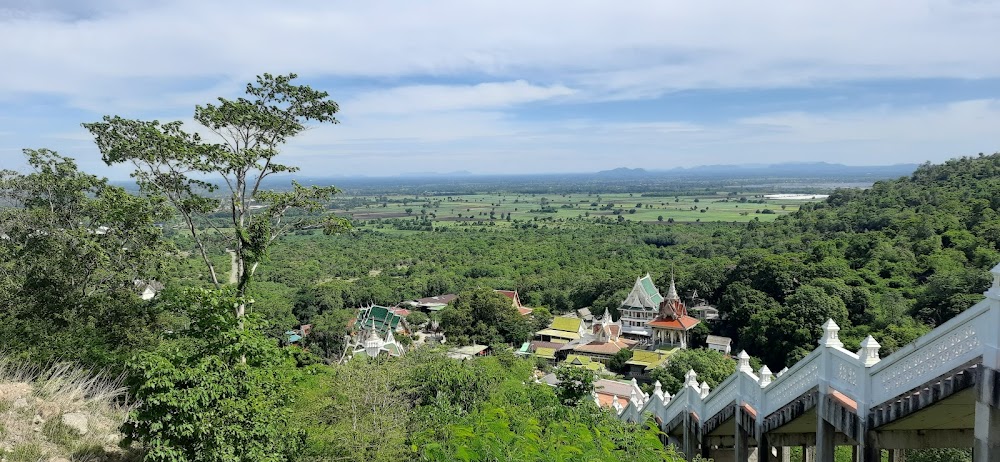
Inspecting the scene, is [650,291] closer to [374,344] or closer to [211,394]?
[374,344]

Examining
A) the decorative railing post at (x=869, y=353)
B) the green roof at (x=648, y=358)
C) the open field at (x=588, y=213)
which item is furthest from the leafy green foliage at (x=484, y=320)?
the open field at (x=588, y=213)

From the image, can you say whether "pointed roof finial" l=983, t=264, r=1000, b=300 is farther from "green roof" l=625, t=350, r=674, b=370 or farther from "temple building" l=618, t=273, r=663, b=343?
"temple building" l=618, t=273, r=663, b=343

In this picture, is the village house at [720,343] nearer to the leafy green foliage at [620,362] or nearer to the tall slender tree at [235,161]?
the leafy green foliage at [620,362]

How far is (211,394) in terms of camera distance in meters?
7.43

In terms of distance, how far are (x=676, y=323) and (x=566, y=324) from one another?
25.4ft

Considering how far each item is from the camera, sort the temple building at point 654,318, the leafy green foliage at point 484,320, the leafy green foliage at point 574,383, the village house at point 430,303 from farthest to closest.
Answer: the village house at point 430,303
the leafy green foliage at point 484,320
the temple building at point 654,318
the leafy green foliage at point 574,383

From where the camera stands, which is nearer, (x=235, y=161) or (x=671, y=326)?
(x=235, y=161)

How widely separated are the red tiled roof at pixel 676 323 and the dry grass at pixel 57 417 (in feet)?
108

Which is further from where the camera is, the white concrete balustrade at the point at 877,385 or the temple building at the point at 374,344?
the temple building at the point at 374,344

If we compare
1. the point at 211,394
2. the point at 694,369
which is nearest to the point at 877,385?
the point at 211,394

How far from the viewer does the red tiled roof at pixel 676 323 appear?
3819cm

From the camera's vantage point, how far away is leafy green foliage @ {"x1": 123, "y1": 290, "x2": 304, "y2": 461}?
285 inches

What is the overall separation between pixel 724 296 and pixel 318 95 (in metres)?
37.6

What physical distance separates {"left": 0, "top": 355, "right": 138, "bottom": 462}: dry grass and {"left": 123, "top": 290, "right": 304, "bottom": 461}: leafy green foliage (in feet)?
3.00
